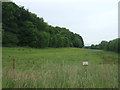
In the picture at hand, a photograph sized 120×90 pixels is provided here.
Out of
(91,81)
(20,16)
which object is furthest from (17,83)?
(20,16)

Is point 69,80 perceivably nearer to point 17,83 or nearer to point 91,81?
point 91,81

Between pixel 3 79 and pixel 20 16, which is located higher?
pixel 20 16

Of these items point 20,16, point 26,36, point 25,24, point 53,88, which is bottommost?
point 53,88

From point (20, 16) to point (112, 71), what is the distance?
38200 mm

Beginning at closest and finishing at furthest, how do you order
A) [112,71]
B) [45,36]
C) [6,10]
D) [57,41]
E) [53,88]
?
[53,88]
[112,71]
[6,10]
[45,36]
[57,41]

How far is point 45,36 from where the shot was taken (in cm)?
3931

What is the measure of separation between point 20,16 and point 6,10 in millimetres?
8838

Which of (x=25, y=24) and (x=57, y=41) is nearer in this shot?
(x=25, y=24)

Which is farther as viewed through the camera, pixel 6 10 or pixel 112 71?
pixel 6 10

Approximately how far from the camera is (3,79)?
11.5 ft

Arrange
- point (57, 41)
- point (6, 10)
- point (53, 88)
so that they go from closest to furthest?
point (53, 88), point (6, 10), point (57, 41)

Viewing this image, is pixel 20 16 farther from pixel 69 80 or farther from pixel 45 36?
pixel 69 80

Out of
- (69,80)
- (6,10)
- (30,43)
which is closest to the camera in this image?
(69,80)

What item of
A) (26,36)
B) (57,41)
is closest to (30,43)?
(26,36)
